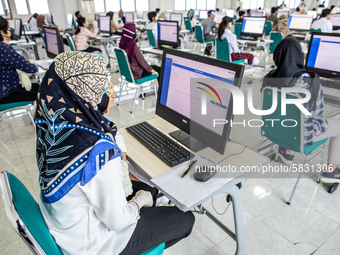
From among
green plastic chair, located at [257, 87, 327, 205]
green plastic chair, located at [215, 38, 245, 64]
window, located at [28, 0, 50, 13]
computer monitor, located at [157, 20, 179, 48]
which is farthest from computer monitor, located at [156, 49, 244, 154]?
window, located at [28, 0, 50, 13]

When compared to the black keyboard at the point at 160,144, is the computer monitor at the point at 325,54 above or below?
above

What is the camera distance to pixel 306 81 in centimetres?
171

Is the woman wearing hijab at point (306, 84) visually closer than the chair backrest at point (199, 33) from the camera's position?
Yes

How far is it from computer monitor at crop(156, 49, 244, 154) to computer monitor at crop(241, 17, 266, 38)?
5014mm

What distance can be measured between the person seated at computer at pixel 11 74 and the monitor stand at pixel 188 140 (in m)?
2.03

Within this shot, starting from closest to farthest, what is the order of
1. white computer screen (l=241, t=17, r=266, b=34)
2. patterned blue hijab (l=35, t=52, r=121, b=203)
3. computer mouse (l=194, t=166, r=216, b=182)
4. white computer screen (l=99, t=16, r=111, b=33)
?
patterned blue hijab (l=35, t=52, r=121, b=203)
computer mouse (l=194, t=166, r=216, b=182)
white computer screen (l=241, t=17, r=266, b=34)
white computer screen (l=99, t=16, r=111, b=33)

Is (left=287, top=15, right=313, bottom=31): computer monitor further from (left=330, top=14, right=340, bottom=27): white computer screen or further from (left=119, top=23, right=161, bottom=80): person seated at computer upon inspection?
(left=119, top=23, right=161, bottom=80): person seated at computer

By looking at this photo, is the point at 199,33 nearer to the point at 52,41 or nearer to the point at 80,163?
the point at 52,41

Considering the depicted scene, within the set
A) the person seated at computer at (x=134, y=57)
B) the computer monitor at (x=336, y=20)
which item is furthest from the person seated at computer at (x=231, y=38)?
the computer monitor at (x=336, y=20)

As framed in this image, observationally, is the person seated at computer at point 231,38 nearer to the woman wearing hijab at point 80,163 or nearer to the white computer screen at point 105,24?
the white computer screen at point 105,24

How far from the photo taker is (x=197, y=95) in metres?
1.15

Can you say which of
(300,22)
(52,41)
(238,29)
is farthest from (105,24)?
(300,22)

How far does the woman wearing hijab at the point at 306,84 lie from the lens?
1.60 m

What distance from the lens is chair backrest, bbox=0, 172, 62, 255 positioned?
0.68 metres
